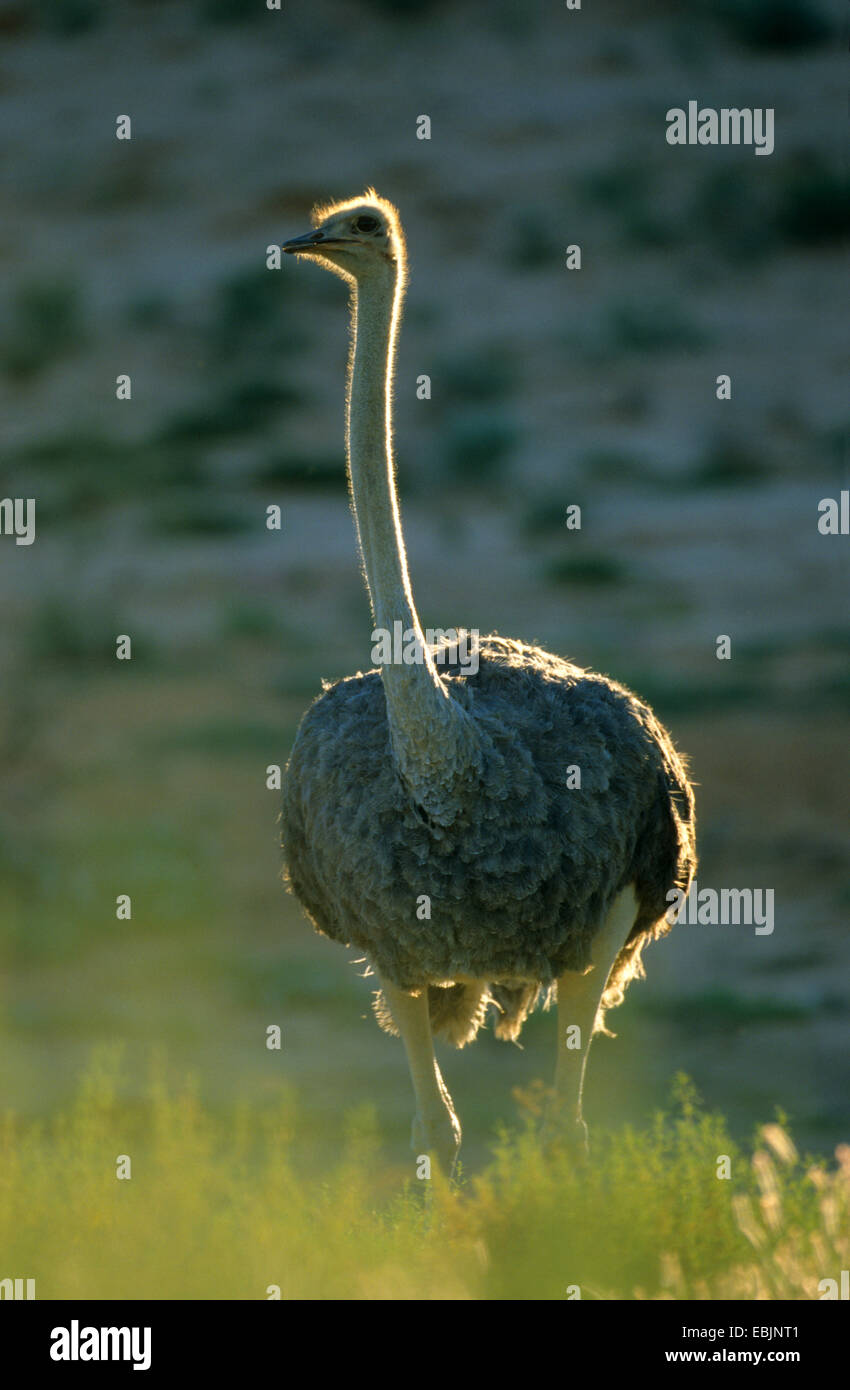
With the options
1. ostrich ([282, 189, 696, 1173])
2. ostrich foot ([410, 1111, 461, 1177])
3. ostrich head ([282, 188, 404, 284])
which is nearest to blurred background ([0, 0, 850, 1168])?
ostrich foot ([410, 1111, 461, 1177])

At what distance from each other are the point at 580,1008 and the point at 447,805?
2.73ft

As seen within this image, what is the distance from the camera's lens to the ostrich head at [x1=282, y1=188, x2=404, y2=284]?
18.5 ft

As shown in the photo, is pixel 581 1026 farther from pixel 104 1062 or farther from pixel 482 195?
pixel 482 195

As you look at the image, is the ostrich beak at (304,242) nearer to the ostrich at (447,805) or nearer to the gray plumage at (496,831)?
the ostrich at (447,805)

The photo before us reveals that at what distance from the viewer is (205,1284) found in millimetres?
4469

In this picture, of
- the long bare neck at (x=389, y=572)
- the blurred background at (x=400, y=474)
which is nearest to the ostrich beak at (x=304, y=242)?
the long bare neck at (x=389, y=572)

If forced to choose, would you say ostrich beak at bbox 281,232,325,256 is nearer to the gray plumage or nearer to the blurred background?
the gray plumage

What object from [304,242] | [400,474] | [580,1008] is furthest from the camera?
[400,474]

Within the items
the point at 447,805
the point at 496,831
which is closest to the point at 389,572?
the point at 447,805

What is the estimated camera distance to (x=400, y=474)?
20.9m

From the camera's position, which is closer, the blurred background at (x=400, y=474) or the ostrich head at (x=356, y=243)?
the ostrich head at (x=356, y=243)

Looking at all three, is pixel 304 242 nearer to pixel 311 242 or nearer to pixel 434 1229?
pixel 311 242

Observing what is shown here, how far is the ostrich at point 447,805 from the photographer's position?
5.67m

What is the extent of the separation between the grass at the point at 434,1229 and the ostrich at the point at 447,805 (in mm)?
511
